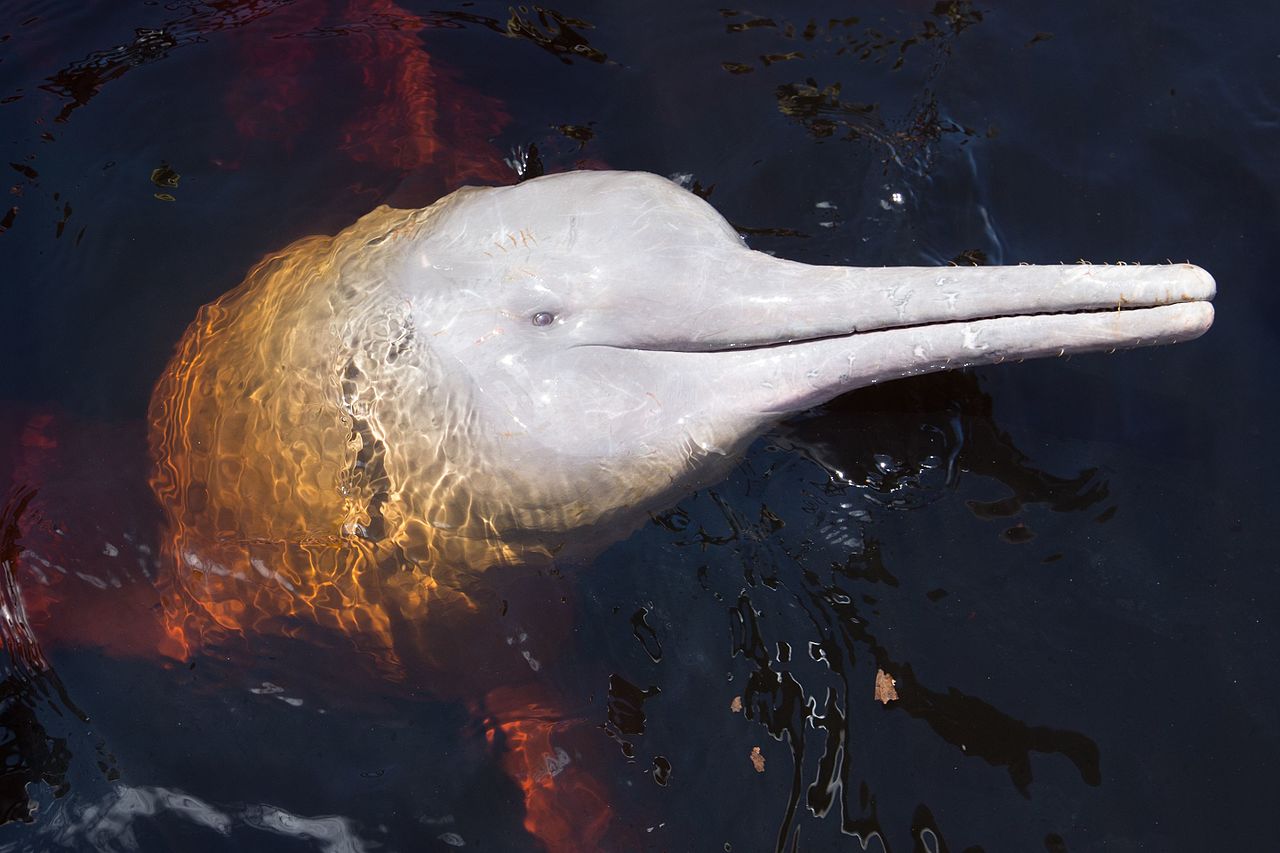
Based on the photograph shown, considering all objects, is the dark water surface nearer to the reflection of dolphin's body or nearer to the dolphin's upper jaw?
the reflection of dolphin's body

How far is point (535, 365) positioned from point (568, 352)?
0.57ft

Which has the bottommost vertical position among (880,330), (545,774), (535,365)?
(545,774)

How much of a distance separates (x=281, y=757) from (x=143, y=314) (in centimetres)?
293

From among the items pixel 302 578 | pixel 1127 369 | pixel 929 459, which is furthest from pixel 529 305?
pixel 1127 369

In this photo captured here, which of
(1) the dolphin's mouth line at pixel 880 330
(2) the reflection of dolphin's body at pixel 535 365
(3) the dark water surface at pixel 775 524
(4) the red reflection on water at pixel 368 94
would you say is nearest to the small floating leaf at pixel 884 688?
(3) the dark water surface at pixel 775 524

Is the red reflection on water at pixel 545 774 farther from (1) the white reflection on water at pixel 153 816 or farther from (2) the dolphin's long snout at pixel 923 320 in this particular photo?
(2) the dolphin's long snout at pixel 923 320

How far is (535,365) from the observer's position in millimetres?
5273

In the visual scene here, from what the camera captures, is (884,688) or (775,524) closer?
(884,688)

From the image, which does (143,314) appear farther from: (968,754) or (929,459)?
(968,754)

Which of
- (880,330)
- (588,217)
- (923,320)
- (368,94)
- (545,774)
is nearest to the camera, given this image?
(923,320)

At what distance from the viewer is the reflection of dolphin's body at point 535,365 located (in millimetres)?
4969

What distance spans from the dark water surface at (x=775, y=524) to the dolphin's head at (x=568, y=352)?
2.50ft

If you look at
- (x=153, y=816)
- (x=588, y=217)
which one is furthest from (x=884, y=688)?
(x=153, y=816)

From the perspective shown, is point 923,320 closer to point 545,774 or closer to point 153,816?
point 545,774
